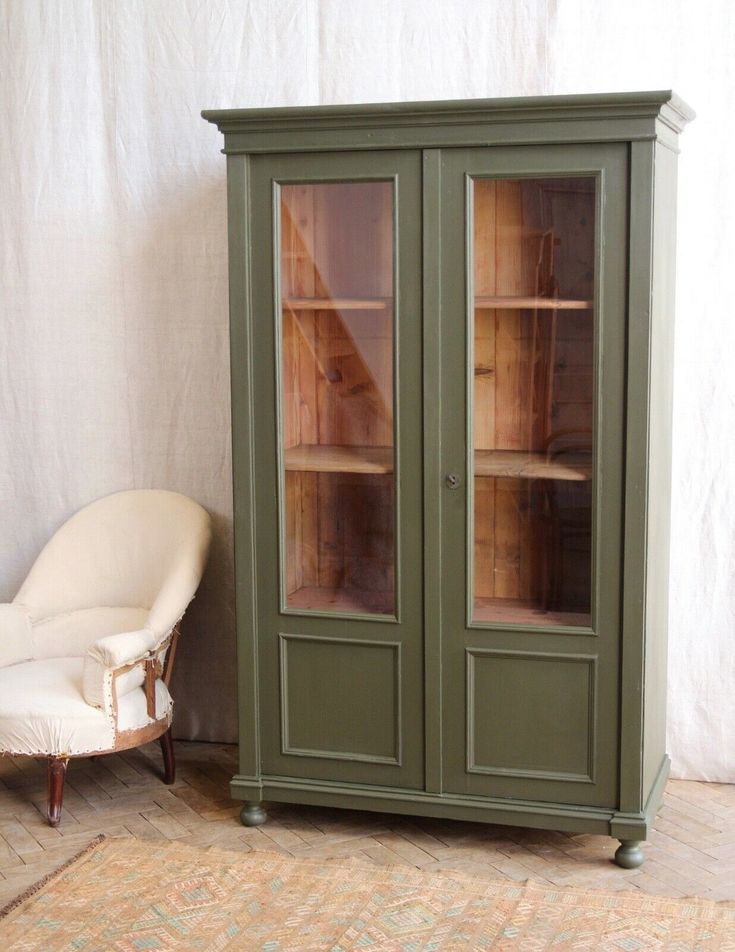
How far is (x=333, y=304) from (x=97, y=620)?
4.40 ft

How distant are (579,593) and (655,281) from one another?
807 mm

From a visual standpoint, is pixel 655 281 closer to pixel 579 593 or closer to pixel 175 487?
pixel 579 593

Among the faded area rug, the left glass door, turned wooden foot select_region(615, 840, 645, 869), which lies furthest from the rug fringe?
turned wooden foot select_region(615, 840, 645, 869)

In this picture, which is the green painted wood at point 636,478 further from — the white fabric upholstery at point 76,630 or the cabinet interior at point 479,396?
the white fabric upholstery at point 76,630

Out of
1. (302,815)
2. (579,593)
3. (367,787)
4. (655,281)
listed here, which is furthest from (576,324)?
(302,815)

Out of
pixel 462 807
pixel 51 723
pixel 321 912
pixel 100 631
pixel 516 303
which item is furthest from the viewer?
pixel 100 631

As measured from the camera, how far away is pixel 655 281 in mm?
2904

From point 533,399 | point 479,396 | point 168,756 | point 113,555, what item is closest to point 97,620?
point 113,555

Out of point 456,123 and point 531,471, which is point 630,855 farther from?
point 456,123

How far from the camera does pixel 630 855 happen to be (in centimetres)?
302

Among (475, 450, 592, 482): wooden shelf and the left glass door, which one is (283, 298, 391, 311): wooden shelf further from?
(475, 450, 592, 482): wooden shelf

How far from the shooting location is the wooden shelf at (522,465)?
3023 millimetres

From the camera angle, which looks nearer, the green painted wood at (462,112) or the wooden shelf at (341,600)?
the green painted wood at (462,112)

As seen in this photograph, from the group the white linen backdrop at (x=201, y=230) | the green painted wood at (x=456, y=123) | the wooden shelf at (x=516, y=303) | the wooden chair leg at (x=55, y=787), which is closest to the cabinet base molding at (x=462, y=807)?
the wooden chair leg at (x=55, y=787)
